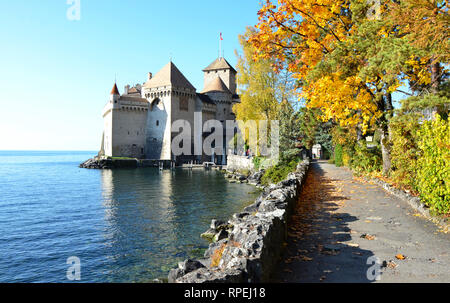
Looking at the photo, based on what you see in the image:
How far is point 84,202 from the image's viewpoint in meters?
21.7

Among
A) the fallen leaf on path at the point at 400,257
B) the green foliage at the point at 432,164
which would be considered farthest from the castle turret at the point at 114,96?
the fallen leaf on path at the point at 400,257

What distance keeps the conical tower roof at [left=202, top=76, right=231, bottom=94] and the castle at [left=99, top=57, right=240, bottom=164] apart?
0.93 feet

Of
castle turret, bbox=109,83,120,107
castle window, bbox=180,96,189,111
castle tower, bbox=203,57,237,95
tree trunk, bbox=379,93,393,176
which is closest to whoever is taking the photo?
tree trunk, bbox=379,93,393,176

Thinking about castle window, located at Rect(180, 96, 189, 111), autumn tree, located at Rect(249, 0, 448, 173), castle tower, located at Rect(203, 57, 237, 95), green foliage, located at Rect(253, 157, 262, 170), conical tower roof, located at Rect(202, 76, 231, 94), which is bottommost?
green foliage, located at Rect(253, 157, 262, 170)

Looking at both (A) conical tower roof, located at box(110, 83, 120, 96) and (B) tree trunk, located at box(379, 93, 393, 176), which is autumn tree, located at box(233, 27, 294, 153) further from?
(A) conical tower roof, located at box(110, 83, 120, 96)

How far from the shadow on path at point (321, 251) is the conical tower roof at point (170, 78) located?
49.6m

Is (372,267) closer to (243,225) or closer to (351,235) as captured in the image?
(351,235)

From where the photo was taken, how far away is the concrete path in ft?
15.0

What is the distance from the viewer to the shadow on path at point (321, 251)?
4592 millimetres

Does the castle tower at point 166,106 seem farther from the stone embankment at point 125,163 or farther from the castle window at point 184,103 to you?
the stone embankment at point 125,163

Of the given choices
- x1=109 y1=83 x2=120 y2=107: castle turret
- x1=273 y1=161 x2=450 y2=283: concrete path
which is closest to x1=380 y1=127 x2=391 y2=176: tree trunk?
x1=273 y1=161 x2=450 y2=283: concrete path

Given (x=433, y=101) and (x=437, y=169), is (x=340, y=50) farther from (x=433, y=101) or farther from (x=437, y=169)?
(x=437, y=169)

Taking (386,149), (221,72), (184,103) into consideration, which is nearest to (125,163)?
→ (184,103)

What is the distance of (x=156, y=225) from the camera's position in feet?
46.3
